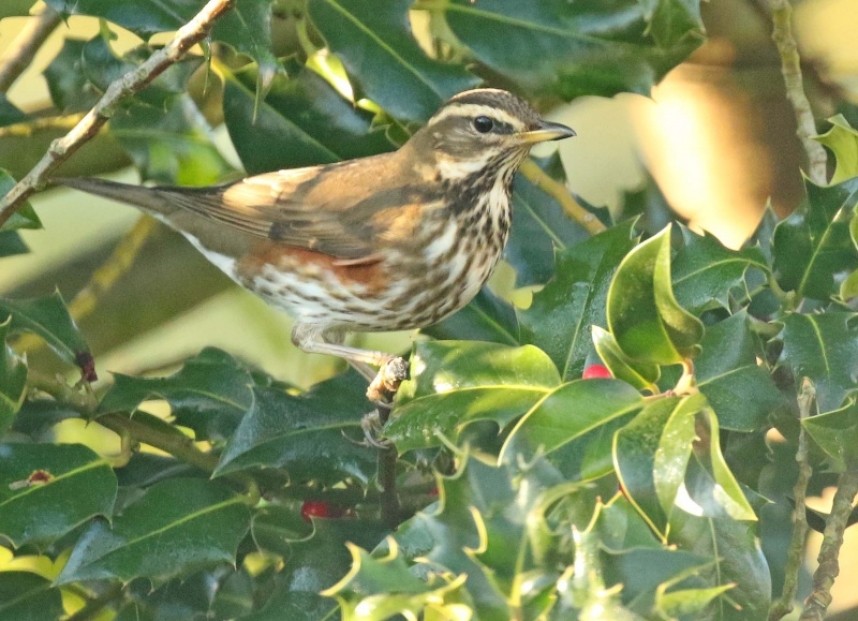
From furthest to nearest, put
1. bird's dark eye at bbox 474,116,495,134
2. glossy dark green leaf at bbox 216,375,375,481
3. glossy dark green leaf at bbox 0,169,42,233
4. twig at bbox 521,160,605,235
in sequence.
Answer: bird's dark eye at bbox 474,116,495,134 < twig at bbox 521,160,605,235 < glossy dark green leaf at bbox 0,169,42,233 < glossy dark green leaf at bbox 216,375,375,481

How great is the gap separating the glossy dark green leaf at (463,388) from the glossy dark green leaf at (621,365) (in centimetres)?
14

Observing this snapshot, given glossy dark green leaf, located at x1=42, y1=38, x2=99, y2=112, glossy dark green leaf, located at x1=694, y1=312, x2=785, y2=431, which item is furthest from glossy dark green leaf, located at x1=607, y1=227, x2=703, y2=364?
glossy dark green leaf, located at x1=42, y1=38, x2=99, y2=112

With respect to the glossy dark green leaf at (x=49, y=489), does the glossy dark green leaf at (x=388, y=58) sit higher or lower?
higher

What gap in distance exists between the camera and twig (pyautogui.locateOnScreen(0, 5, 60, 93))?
3.12 meters

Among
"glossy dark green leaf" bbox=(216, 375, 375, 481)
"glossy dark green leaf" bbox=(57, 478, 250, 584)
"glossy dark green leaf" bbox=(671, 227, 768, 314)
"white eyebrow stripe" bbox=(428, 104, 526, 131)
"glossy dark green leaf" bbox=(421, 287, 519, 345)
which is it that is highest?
"glossy dark green leaf" bbox=(671, 227, 768, 314)

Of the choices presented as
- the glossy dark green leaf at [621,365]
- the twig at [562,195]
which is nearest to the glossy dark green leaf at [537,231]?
the twig at [562,195]

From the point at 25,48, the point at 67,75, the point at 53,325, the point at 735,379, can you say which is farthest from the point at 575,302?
the point at 25,48

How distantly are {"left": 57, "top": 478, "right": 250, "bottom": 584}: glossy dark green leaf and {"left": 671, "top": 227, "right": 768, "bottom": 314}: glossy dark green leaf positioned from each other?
85cm

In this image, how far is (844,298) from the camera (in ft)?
7.67

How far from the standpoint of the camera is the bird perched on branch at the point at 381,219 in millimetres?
3070

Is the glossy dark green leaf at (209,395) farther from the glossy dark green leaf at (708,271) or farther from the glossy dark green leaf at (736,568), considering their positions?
the glossy dark green leaf at (736,568)

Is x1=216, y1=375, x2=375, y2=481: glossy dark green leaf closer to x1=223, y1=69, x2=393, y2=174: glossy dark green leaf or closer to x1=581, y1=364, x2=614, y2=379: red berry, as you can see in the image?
x1=581, y1=364, x2=614, y2=379: red berry

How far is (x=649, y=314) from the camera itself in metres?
1.73

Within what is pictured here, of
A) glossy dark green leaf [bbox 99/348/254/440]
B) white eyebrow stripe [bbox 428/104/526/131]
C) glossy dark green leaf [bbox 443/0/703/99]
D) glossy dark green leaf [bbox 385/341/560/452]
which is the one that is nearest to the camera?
glossy dark green leaf [bbox 385/341/560/452]
